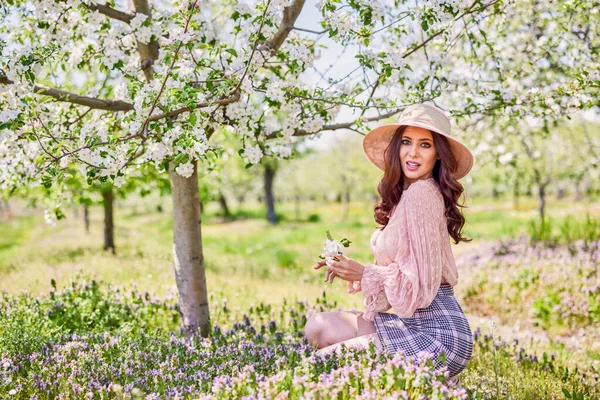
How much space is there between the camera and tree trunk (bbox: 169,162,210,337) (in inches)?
191

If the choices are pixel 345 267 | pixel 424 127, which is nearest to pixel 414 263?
pixel 345 267

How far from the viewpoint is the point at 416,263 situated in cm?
350

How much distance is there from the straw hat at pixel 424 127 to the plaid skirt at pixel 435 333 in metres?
1.10

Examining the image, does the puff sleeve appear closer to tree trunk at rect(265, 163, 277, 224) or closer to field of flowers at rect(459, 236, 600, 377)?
field of flowers at rect(459, 236, 600, 377)

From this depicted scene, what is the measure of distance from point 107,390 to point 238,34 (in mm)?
3143

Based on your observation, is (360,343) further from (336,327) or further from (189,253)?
(189,253)

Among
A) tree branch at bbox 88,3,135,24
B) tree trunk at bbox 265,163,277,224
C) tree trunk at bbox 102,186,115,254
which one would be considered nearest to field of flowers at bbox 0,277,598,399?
tree branch at bbox 88,3,135,24

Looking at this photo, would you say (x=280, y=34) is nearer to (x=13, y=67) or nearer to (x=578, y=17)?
(x=13, y=67)

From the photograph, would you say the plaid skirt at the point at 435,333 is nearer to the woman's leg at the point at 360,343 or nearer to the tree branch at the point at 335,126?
the woman's leg at the point at 360,343

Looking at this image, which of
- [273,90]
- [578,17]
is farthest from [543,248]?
[273,90]

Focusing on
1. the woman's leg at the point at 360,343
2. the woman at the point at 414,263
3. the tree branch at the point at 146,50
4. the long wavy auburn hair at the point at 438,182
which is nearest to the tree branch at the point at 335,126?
the woman at the point at 414,263

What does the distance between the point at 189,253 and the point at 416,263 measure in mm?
2399

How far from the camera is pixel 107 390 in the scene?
3082mm

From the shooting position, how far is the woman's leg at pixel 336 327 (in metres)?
3.96
